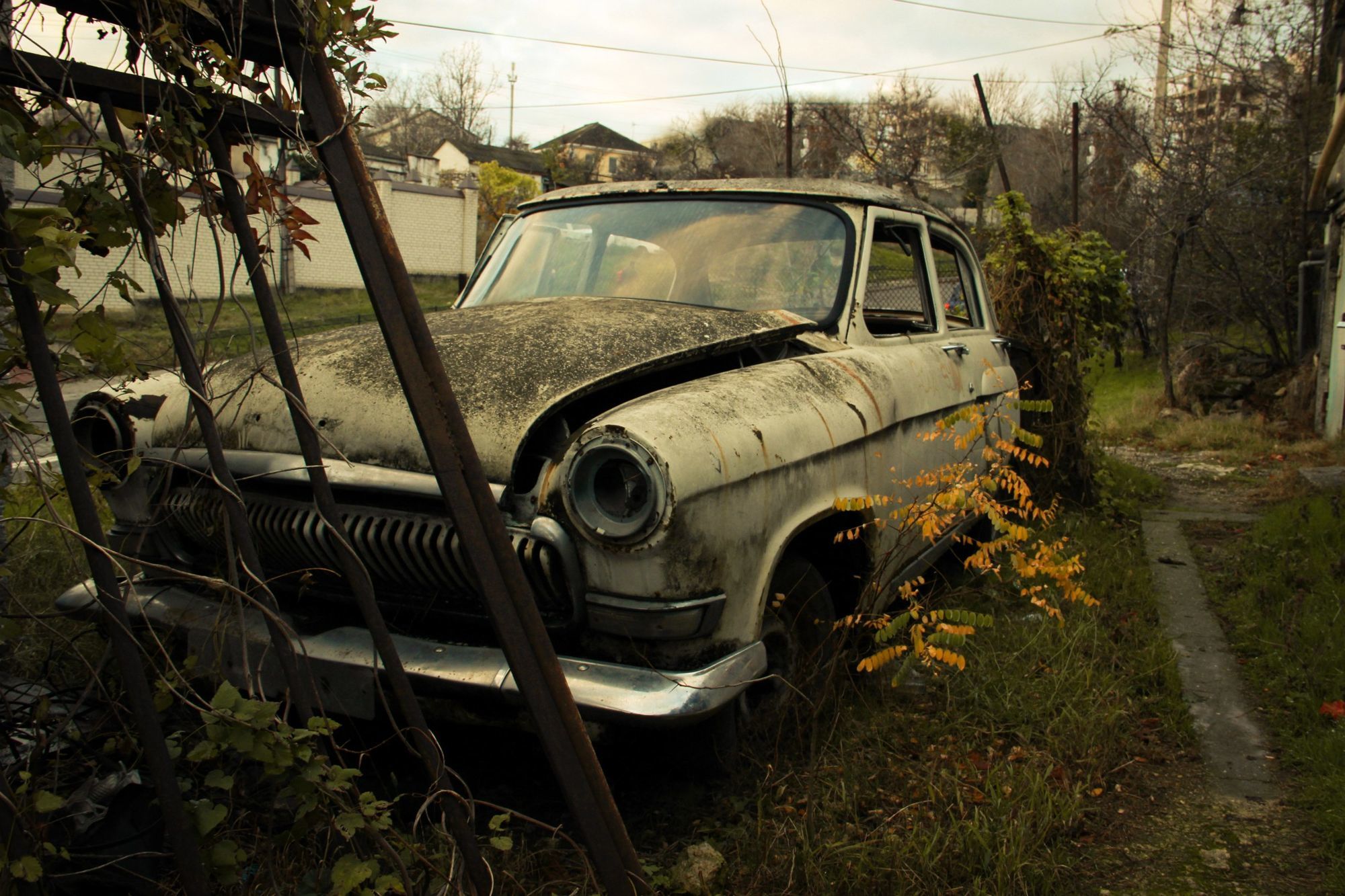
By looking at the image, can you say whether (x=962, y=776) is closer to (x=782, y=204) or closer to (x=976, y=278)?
(x=782, y=204)

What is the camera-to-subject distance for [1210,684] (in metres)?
3.67

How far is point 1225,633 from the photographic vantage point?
420cm

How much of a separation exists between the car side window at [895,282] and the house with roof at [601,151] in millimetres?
37177

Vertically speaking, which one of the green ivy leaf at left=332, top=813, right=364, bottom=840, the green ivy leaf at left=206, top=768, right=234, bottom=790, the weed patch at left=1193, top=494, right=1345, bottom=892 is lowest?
the weed patch at left=1193, top=494, right=1345, bottom=892

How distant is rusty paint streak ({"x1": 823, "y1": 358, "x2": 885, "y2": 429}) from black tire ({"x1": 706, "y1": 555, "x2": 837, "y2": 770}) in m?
0.53

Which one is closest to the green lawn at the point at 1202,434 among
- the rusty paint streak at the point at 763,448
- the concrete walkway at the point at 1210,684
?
the concrete walkway at the point at 1210,684

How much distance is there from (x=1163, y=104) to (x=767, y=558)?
12.9m

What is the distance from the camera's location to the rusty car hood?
2.54 meters

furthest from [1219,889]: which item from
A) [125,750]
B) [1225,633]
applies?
[125,750]

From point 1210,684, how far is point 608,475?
8.24 ft

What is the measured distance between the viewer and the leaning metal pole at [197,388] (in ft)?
5.19

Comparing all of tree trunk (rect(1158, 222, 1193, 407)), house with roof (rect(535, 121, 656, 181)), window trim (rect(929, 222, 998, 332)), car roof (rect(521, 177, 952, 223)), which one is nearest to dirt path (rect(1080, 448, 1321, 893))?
window trim (rect(929, 222, 998, 332))

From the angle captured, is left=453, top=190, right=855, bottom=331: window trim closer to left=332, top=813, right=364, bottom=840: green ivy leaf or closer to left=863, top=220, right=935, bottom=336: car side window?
left=863, top=220, right=935, bottom=336: car side window

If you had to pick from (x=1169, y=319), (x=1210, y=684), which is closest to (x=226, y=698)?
(x=1210, y=684)
